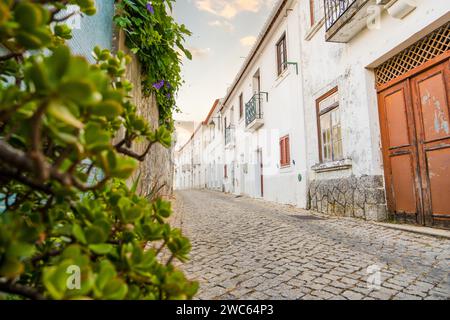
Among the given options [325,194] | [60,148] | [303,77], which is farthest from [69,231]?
[303,77]

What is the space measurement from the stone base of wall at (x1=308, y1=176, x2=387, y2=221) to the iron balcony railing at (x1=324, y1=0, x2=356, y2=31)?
126 inches

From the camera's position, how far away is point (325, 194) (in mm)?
6375

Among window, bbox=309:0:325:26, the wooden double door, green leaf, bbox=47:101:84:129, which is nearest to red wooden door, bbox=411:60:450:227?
the wooden double door

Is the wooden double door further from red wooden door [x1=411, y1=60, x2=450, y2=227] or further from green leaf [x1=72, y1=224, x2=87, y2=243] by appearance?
green leaf [x1=72, y1=224, x2=87, y2=243]

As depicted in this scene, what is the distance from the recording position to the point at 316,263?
248cm

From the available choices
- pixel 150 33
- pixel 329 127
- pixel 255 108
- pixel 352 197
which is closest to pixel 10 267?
pixel 150 33

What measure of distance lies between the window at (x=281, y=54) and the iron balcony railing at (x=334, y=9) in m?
2.94

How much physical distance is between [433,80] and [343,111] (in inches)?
71.8

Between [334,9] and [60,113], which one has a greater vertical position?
[334,9]

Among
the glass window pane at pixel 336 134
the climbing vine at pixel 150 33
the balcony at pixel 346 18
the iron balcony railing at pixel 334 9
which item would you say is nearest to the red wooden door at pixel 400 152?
the glass window pane at pixel 336 134

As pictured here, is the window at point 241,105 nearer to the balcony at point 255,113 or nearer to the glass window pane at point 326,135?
the balcony at point 255,113

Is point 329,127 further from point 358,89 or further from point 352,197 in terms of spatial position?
point 352,197

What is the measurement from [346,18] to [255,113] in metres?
6.31

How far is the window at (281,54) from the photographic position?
9126mm
